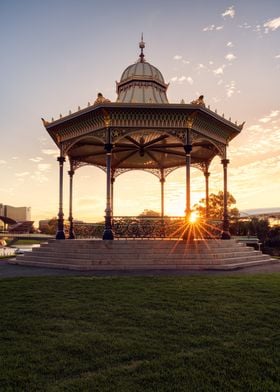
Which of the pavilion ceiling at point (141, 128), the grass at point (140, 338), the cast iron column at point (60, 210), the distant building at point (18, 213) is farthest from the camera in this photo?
the distant building at point (18, 213)

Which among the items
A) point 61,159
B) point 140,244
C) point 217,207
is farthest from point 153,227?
point 217,207

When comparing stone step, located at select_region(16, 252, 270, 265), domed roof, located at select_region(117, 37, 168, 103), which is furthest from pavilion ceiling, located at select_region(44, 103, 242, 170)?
stone step, located at select_region(16, 252, 270, 265)

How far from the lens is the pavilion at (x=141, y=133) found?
13633 mm

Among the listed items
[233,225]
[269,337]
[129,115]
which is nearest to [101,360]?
[269,337]

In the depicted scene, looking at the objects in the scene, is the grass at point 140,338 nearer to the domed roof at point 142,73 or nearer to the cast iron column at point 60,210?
the cast iron column at point 60,210

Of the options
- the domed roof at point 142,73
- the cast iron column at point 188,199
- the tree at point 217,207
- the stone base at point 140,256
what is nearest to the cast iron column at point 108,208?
the stone base at point 140,256

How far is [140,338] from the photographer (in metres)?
4.18

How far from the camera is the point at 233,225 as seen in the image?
3009 centimetres

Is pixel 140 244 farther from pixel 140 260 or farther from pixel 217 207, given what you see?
pixel 217 207

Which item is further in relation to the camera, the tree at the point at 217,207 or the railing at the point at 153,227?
the tree at the point at 217,207

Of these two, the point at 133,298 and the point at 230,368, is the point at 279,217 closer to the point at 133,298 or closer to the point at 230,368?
the point at 133,298

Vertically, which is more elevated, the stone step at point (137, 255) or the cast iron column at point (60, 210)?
the cast iron column at point (60, 210)

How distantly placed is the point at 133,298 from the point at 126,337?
2033 millimetres

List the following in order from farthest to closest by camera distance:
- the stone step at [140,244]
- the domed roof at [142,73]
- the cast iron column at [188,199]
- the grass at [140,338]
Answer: the domed roof at [142,73] < the cast iron column at [188,199] < the stone step at [140,244] < the grass at [140,338]
